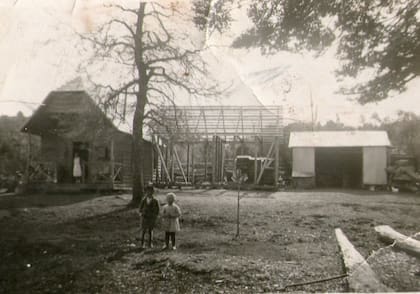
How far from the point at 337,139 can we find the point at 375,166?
1988mm

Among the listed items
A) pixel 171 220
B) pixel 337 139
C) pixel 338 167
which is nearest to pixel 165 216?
pixel 171 220

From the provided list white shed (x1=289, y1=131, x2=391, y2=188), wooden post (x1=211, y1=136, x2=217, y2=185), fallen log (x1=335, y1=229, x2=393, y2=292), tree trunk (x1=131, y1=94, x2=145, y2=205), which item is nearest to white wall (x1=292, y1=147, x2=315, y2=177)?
white shed (x1=289, y1=131, x2=391, y2=188)

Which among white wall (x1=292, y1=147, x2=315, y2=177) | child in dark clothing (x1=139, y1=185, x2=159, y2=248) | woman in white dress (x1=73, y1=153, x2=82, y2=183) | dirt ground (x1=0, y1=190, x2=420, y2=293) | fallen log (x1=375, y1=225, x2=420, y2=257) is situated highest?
white wall (x1=292, y1=147, x2=315, y2=177)

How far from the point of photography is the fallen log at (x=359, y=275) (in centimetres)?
403

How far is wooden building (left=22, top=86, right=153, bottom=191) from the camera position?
9.56 metres

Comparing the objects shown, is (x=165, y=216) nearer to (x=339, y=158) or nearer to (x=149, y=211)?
(x=149, y=211)

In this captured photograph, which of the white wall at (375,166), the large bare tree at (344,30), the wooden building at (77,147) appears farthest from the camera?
the white wall at (375,166)

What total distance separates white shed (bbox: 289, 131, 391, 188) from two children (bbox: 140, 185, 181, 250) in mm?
11906

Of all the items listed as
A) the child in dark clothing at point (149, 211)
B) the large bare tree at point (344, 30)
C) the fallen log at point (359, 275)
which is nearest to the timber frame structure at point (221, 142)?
the child in dark clothing at point (149, 211)

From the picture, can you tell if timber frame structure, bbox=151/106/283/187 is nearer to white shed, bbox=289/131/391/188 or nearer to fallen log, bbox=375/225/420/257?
white shed, bbox=289/131/391/188

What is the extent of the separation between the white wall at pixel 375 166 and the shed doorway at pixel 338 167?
86 cm

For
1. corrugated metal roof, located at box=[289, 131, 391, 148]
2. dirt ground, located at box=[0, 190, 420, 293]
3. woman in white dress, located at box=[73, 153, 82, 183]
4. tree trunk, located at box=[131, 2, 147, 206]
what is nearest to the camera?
dirt ground, located at box=[0, 190, 420, 293]

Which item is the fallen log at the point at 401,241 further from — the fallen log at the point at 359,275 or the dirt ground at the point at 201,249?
the fallen log at the point at 359,275

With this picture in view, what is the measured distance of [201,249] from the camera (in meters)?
5.73
